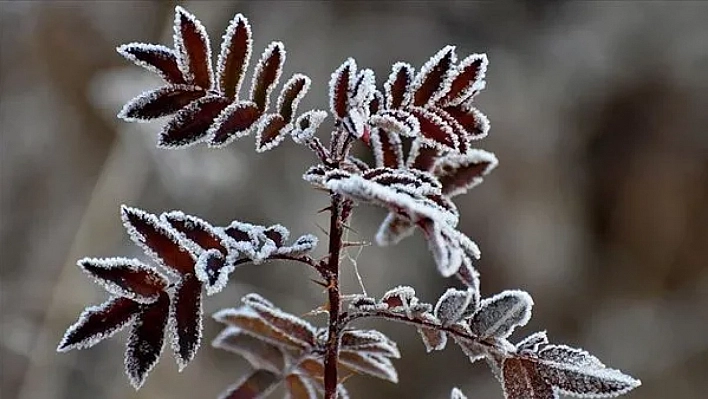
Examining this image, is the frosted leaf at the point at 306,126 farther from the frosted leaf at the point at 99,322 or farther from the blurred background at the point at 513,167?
the blurred background at the point at 513,167

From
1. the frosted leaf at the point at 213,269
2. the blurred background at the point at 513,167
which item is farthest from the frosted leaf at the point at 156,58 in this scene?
the blurred background at the point at 513,167

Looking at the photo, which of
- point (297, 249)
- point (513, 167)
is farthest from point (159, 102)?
point (513, 167)

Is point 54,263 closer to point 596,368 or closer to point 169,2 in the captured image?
point 169,2

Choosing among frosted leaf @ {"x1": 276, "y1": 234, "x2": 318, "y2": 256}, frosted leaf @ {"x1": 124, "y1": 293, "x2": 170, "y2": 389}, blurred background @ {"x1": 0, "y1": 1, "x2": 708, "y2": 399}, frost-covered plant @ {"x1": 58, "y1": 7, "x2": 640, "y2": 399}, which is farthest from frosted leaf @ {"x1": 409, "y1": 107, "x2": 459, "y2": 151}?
blurred background @ {"x1": 0, "y1": 1, "x2": 708, "y2": 399}

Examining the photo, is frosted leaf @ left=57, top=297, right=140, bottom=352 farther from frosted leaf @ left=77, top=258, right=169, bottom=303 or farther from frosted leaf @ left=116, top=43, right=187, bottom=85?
frosted leaf @ left=116, top=43, right=187, bottom=85

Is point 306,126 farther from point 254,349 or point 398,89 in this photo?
point 254,349

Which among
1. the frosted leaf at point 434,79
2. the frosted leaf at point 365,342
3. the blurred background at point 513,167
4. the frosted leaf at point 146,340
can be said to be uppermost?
the blurred background at point 513,167

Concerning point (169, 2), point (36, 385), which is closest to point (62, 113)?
point (169, 2)
